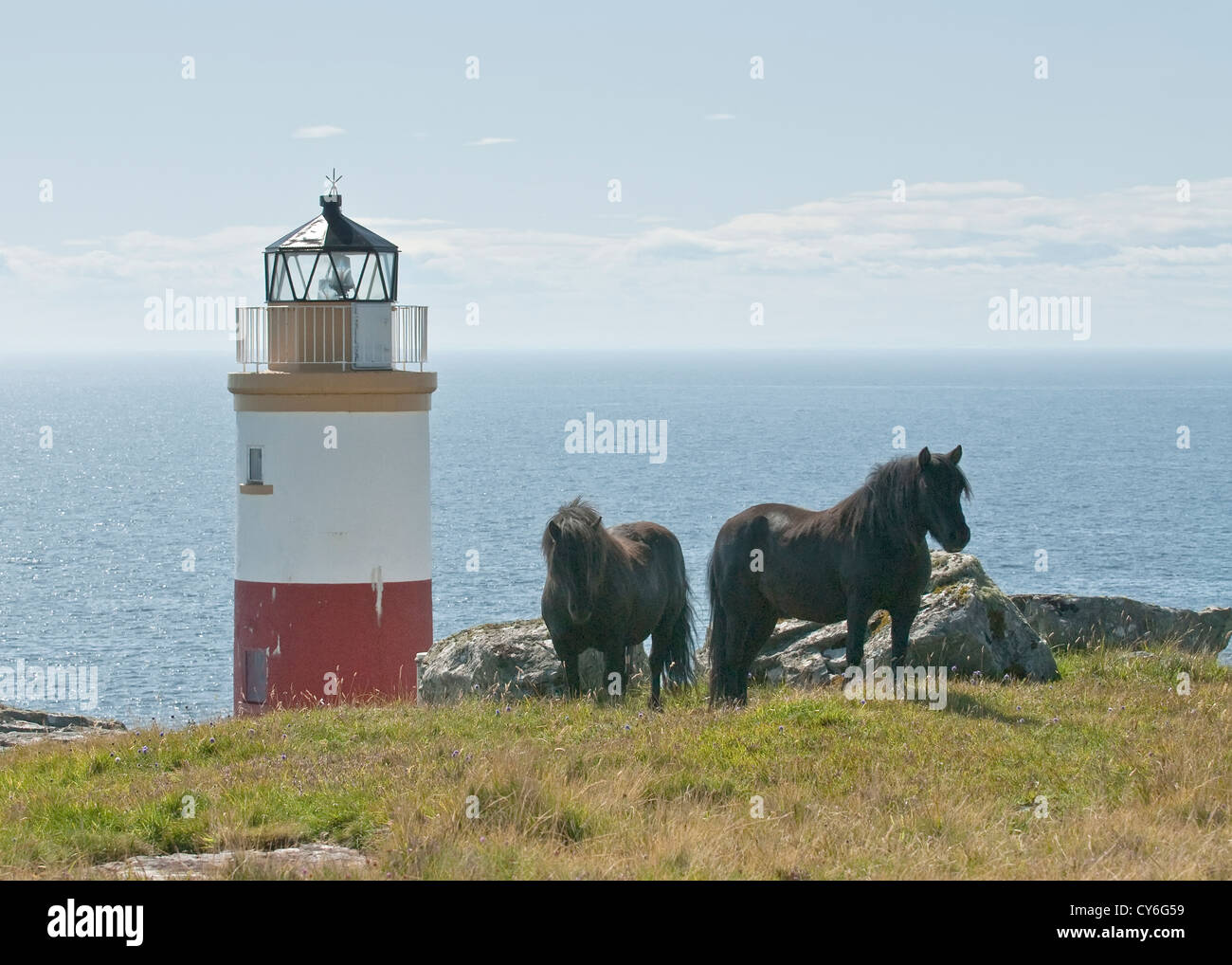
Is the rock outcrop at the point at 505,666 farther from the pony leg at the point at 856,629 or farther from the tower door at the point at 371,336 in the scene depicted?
the tower door at the point at 371,336

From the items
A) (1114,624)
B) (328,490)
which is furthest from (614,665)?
(328,490)

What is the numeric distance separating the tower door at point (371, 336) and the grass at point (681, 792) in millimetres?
8371

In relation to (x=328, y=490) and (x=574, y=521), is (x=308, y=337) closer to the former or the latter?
(x=328, y=490)

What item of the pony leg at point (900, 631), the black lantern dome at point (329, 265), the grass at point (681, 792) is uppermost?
the black lantern dome at point (329, 265)

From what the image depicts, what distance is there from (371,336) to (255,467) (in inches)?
95.1

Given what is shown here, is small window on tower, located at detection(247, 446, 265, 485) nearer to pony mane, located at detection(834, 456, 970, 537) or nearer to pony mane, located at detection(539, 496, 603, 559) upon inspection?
pony mane, located at detection(539, 496, 603, 559)

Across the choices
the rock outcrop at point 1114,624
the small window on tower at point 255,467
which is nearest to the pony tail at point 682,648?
the rock outcrop at point 1114,624

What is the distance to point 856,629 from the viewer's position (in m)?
13.0

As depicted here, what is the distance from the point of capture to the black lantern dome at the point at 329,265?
2017 centimetres

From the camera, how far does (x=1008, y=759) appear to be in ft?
32.4

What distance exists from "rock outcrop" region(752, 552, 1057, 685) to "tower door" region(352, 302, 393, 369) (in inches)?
303
